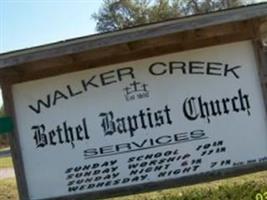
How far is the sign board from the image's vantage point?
6.55 m

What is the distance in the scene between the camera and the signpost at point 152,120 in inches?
258

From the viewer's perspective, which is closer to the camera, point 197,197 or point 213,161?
point 213,161

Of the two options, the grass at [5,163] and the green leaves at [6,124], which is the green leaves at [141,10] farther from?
the green leaves at [6,124]

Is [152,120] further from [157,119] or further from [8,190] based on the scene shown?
[8,190]

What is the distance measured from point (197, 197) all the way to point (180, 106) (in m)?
1.31

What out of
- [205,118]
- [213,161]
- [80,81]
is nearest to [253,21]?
[205,118]

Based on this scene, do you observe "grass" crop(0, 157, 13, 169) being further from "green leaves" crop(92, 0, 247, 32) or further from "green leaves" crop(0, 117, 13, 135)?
"green leaves" crop(92, 0, 247, 32)

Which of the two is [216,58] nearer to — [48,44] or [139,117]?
[139,117]

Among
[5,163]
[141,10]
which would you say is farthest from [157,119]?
[141,10]

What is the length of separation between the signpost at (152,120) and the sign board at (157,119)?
0.04ft

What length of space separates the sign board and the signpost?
1 cm

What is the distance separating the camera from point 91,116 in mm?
6664

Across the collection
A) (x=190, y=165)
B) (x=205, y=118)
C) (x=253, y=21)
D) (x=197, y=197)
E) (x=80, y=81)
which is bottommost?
(x=197, y=197)

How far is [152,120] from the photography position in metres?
6.59
